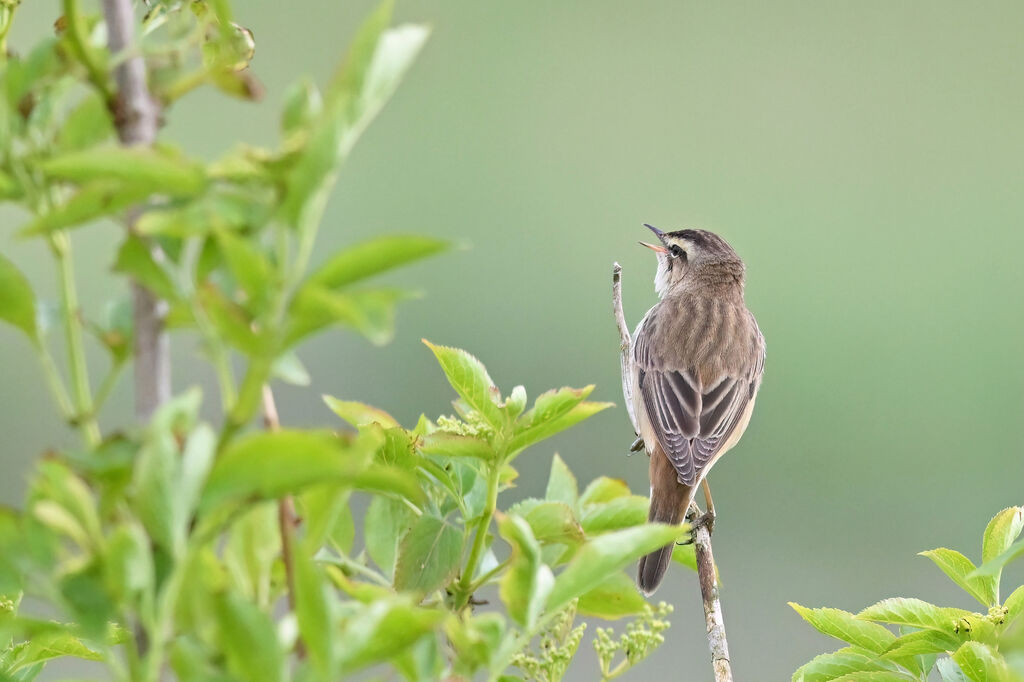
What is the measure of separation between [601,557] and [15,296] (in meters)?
0.49

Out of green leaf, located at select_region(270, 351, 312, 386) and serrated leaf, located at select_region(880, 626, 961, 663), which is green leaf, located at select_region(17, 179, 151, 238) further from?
serrated leaf, located at select_region(880, 626, 961, 663)

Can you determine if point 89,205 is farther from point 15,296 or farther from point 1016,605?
point 1016,605

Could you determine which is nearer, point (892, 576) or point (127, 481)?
point (127, 481)

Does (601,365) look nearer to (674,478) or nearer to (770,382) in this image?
(770,382)

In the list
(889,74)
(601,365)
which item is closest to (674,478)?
(601,365)

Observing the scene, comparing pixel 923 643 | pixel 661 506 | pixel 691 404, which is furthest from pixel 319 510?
pixel 691 404

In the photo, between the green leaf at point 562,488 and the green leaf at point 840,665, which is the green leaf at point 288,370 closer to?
the green leaf at point 562,488

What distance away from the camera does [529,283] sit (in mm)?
16828

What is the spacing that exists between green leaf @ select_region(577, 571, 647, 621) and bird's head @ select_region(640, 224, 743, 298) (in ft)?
13.3

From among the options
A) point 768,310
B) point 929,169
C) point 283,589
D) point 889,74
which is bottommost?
point 283,589

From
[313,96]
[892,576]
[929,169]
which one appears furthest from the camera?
[929,169]

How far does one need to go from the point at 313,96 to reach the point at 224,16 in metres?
0.13

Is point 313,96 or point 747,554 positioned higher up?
point 747,554

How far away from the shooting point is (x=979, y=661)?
3.97ft
